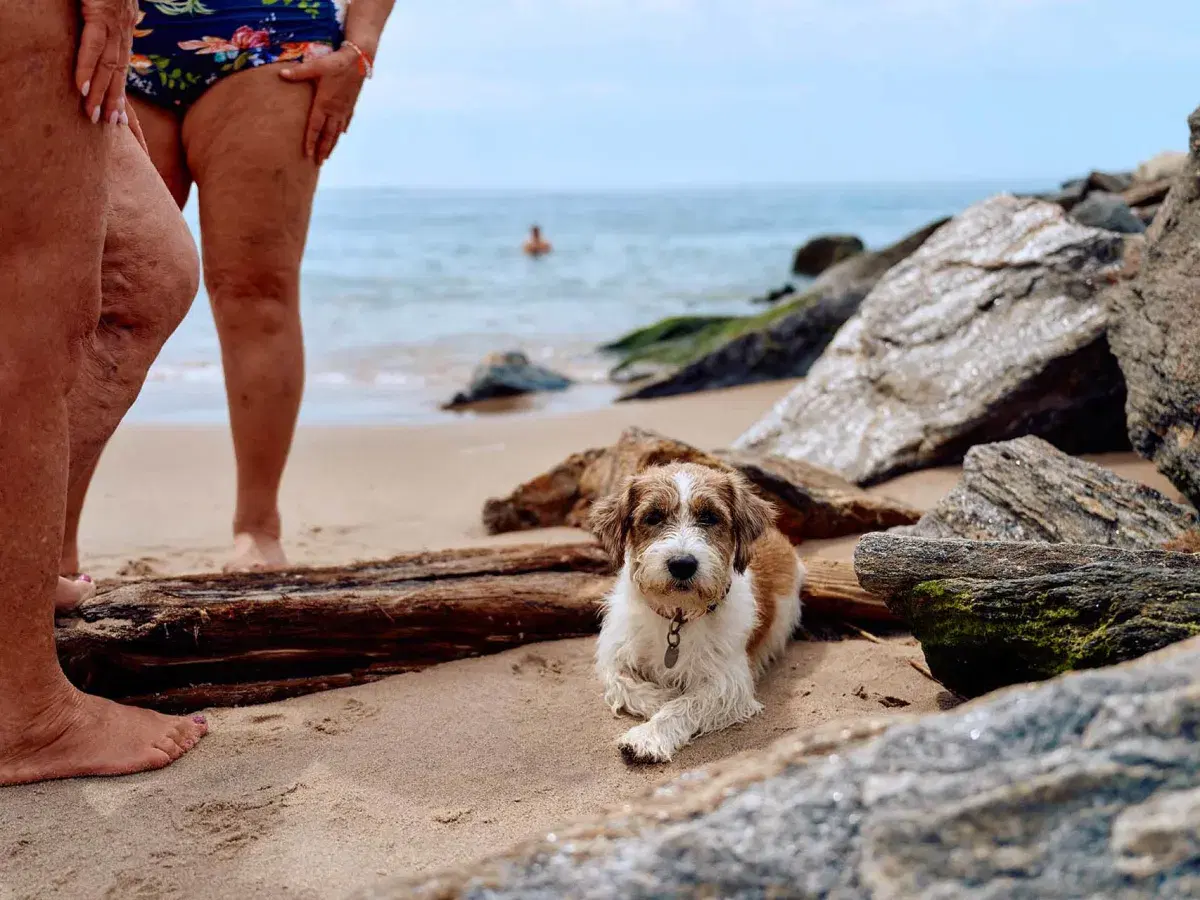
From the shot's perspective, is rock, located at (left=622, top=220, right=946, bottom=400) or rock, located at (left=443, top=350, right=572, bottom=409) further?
rock, located at (left=443, top=350, right=572, bottom=409)

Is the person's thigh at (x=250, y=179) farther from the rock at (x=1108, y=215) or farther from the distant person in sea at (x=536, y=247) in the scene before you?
the distant person in sea at (x=536, y=247)

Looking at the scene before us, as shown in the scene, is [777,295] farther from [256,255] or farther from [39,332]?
[39,332]

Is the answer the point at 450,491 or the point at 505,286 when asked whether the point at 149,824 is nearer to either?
the point at 450,491

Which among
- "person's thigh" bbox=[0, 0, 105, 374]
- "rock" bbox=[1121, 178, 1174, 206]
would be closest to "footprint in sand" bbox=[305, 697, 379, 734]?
"person's thigh" bbox=[0, 0, 105, 374]

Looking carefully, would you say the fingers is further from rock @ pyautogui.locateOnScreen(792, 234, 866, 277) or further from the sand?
rock @ pyautogui.locateOnScreen(792, 234, 866, 277)

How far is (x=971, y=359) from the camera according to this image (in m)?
7.29

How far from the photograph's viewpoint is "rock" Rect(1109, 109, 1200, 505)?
16.5ft

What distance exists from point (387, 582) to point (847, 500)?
8.43 feet

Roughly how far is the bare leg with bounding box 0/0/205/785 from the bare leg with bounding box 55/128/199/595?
0.36 meters

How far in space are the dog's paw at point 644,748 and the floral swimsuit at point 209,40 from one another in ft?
9.49

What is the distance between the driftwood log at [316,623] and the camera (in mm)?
4016

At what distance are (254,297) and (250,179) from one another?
19.9 inches

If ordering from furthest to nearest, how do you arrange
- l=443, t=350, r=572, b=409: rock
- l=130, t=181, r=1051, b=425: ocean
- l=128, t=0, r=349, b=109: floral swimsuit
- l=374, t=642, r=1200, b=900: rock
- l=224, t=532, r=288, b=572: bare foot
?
l=130, t=181, r=1051, b=425: ocean < l=443, t=350, r=572, b=409: rock < l=224, t=532, r=288, b=572: bare foot < l=128, t=0, r=349, b=109: floral swimsuit < l=374, t=642, r=1200, b=900: rock

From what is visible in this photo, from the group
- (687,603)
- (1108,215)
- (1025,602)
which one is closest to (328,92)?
(687,603)
